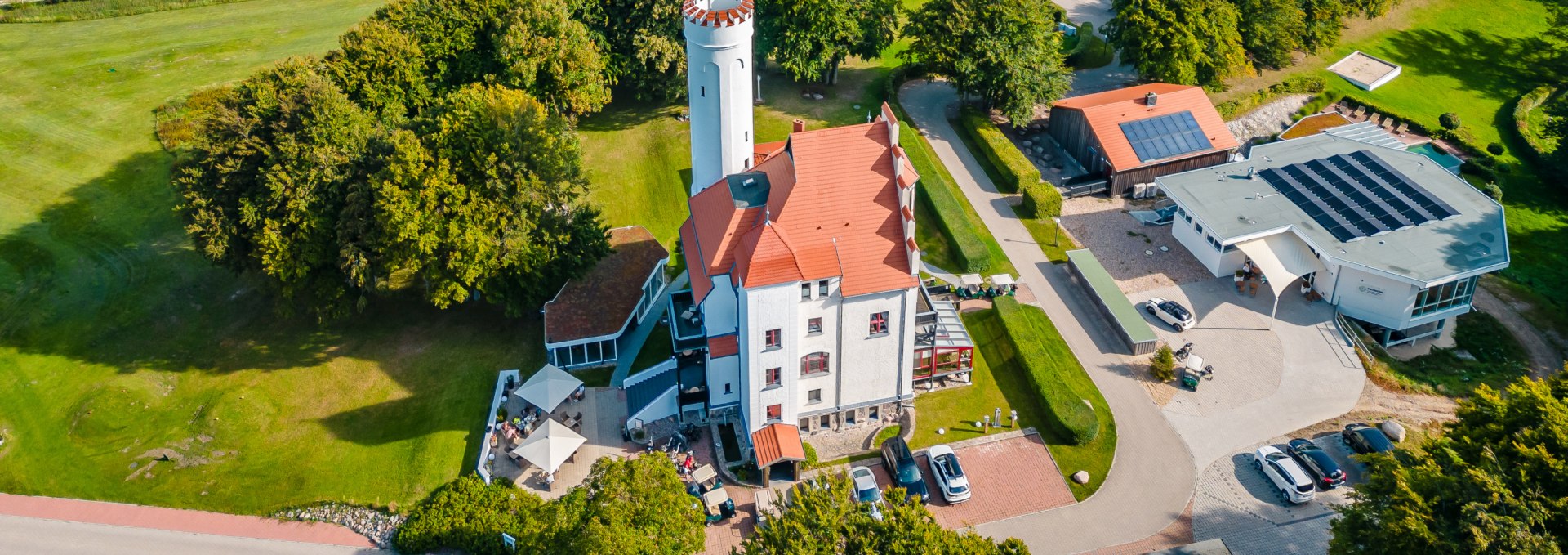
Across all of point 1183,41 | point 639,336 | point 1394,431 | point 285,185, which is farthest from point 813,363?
point 1183,41

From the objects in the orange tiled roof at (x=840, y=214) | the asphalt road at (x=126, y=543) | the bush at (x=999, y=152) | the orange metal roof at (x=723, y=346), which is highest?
the orange tiled roof at (x=840, y=214)

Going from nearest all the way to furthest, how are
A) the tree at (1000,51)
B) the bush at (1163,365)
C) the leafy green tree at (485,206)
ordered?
the leafy green tree at (485,206), the bush at (1163,365), the tree at (1000,51)

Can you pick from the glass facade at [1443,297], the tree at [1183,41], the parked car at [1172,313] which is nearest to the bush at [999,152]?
the tree at [1183,41]

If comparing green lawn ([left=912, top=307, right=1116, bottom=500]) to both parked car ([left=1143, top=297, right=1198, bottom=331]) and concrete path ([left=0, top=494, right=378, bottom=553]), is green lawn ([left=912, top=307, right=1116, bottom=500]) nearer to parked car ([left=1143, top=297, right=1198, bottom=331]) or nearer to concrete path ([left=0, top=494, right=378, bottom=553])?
parked car ([left=1143, top=297, right=1198, bottom=331])

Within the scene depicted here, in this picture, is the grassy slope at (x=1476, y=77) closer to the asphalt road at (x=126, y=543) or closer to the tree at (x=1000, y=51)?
the tree at (x=1000, y=51)

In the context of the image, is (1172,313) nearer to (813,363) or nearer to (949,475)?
(949,475)

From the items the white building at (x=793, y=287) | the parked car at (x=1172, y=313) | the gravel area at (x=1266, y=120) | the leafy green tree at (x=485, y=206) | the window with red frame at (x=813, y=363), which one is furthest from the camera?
the gravel area at (x=1266, y=120)
